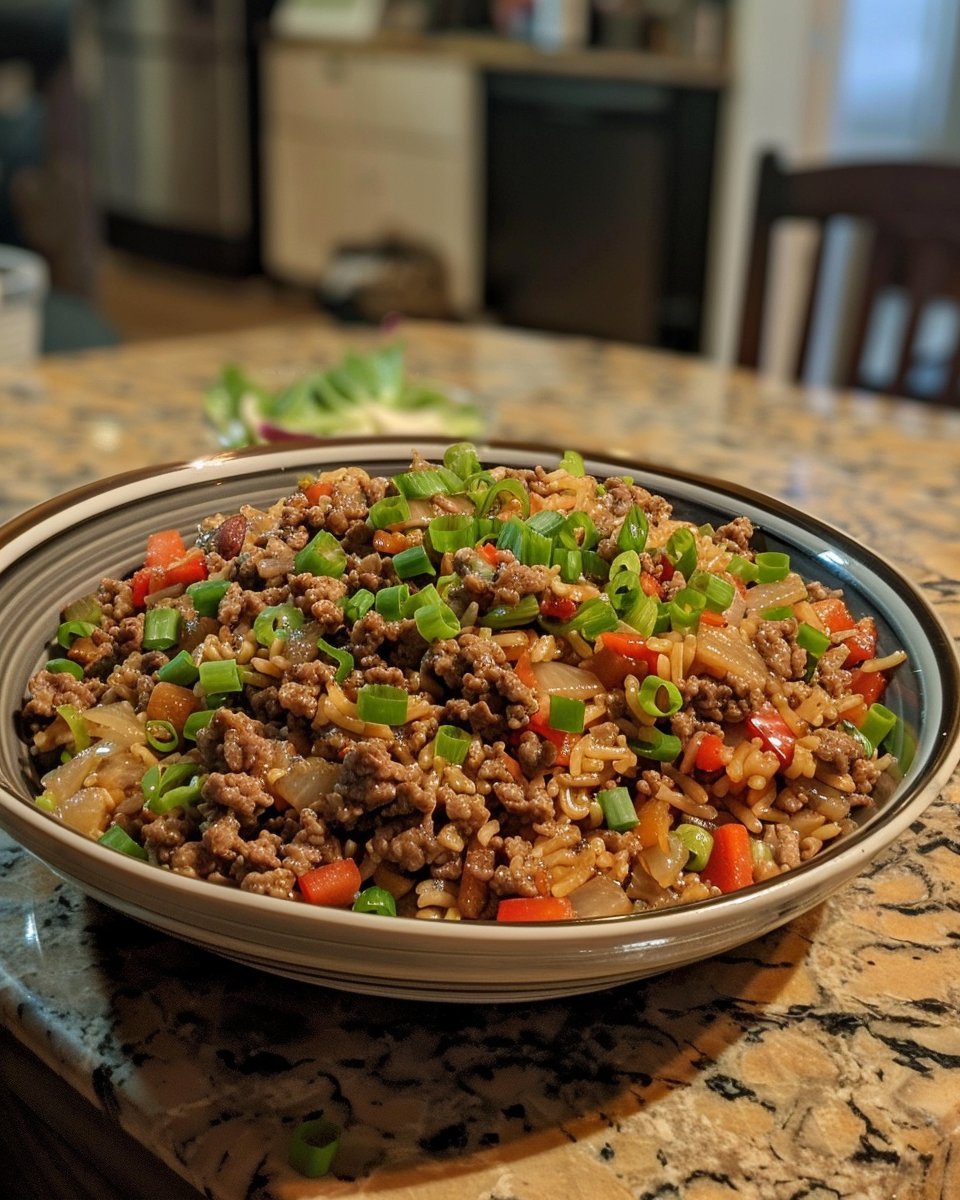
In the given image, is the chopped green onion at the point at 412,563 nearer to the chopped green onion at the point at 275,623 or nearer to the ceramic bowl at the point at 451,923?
the chopped green onion at the point at 275,623

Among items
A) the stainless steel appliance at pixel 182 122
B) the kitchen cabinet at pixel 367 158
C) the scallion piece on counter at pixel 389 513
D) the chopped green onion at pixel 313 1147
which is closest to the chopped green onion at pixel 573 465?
the scallion piece on counter at pixel 389 513

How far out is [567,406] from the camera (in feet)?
7.07

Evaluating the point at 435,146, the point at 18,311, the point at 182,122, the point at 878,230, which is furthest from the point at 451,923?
the point at 182,122

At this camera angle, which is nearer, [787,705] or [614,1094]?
[614,1094]

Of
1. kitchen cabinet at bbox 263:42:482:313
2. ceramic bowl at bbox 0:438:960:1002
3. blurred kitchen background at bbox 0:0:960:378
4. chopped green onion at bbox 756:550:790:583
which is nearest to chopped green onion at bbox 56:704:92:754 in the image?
ceramic bowl at bbox 0:438:960:1002

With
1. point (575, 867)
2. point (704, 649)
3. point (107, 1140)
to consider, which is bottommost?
point (107, 1140)

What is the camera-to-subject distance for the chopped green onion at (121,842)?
0.79 metres

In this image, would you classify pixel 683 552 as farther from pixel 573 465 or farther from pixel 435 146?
pixel 435 146

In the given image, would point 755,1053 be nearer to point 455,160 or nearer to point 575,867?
point 575,867

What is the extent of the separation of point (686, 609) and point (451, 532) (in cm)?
18

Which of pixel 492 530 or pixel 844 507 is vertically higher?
pixel 492 530

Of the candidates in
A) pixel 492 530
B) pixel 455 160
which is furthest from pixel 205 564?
pixel 455 160

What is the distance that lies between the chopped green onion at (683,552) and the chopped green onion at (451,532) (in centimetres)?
16

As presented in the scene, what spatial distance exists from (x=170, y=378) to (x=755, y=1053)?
1.85m
